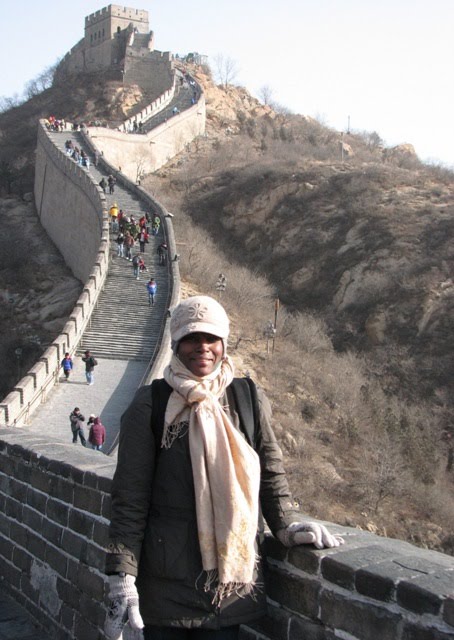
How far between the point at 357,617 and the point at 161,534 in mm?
776

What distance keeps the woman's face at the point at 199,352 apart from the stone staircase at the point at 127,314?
55.0ft

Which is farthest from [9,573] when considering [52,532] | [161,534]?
[161,534]

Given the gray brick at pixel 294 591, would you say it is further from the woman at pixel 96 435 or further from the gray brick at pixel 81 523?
the woman at pixel 96 435

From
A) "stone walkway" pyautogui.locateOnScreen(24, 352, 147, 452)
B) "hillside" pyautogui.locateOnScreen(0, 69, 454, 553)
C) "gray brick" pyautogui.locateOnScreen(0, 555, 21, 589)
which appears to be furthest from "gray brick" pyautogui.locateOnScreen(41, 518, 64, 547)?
"hillside" pyautogui.locateOnScreen(0, 69, 454, 553)

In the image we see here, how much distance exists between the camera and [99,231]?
91.3ft

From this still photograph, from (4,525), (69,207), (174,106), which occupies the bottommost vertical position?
(4,525)

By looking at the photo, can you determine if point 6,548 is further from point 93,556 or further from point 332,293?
point 332,293

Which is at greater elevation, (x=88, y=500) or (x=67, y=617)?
(x=88, y=500)

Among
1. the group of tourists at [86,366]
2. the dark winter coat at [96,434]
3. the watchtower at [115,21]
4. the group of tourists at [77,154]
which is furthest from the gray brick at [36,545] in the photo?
the watchtower at [115,21]

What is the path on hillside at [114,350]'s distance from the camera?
16.5 metres

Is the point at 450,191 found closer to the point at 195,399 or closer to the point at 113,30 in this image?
the point at 113,30

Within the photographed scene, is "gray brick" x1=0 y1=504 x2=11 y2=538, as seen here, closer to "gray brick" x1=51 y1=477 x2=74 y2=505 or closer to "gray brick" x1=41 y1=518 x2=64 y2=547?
"gray brick" x1=41 y1=518 x2=64 y2=547

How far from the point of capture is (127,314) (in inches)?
883

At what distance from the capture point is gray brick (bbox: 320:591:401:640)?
272cm
